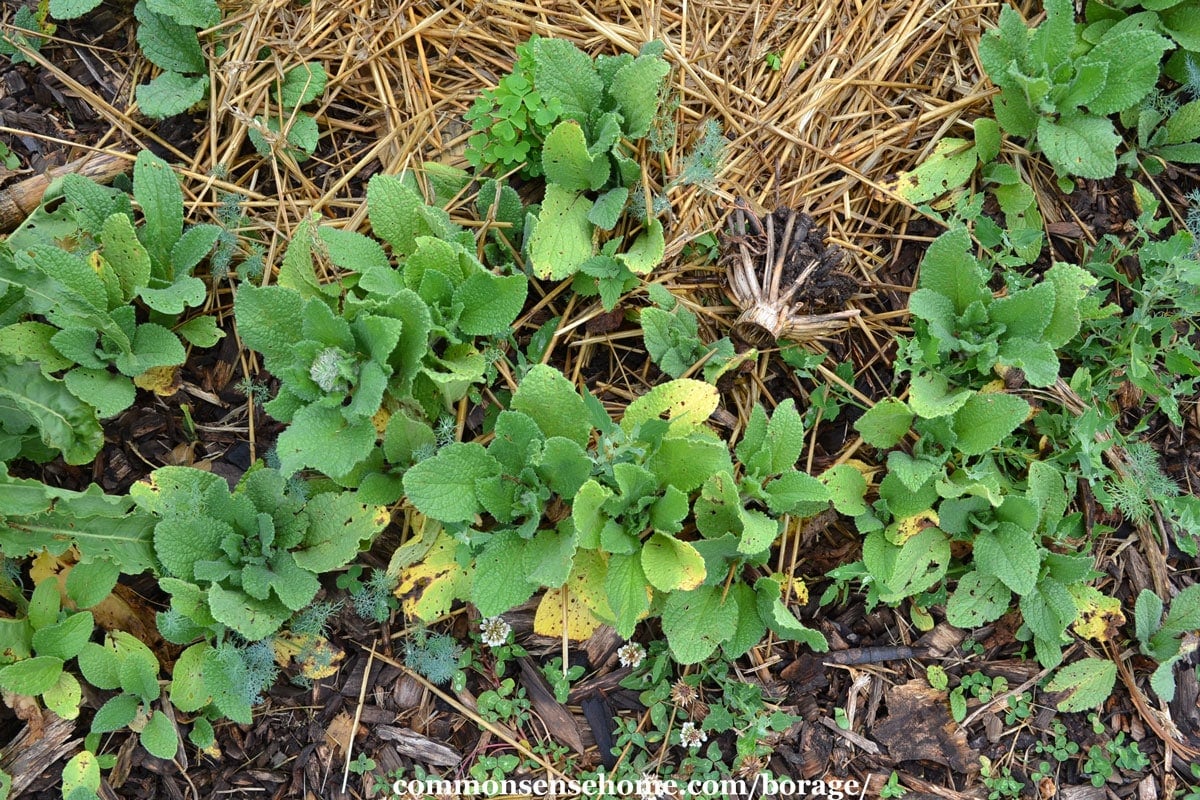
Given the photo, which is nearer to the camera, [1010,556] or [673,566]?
[673,566]

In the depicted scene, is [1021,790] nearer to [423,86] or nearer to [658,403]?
[658,403]

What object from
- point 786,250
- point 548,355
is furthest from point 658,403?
point 786,250

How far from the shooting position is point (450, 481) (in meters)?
2.23

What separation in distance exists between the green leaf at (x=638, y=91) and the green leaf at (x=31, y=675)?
2.09 m

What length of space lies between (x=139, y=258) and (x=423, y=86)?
93 centimetres

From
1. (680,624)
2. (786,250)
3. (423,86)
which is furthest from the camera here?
(423,86)

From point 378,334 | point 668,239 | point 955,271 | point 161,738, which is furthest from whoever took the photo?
point 668,239

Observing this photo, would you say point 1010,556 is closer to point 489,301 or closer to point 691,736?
point 691,736

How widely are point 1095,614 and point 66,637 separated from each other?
2767mm

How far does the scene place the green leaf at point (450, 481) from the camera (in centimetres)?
219

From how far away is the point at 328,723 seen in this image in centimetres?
240

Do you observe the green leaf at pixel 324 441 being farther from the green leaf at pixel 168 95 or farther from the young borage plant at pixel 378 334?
the green leaf at pixel 168 95

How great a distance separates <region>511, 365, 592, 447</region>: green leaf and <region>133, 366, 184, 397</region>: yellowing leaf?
1019 millimetres

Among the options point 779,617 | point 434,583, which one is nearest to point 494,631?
point 434,583
